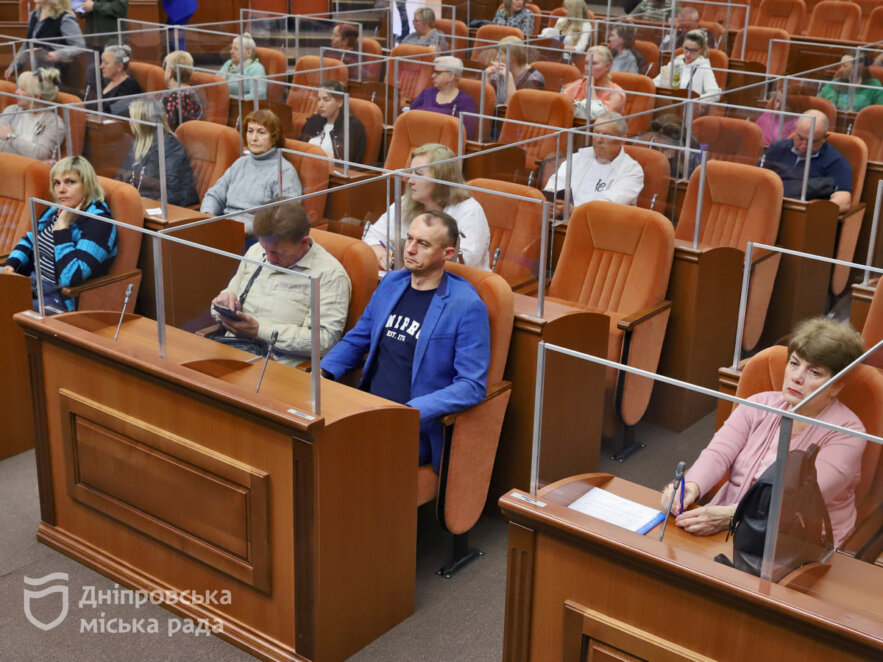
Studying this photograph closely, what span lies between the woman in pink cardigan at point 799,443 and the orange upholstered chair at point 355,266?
123 centimetres

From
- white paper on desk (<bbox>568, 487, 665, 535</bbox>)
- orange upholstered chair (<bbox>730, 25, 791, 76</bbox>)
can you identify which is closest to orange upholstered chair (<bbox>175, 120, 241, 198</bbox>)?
white paper on desk (<bbox>568, 487, 665, 535</bbox>)

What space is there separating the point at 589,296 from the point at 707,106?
1805 mm

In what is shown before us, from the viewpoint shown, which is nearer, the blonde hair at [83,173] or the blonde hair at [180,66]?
the blonde hair at [83,173]

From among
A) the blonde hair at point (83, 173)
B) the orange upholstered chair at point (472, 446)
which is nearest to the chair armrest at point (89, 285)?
the blonde hair at point (83, 173)

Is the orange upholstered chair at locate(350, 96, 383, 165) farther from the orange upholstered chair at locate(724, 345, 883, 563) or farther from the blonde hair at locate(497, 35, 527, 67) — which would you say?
the orange upholstered chair at locate(724, 345, 883, 563)

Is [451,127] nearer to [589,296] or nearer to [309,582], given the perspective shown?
[589,296]

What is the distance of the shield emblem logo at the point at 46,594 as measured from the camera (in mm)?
2771

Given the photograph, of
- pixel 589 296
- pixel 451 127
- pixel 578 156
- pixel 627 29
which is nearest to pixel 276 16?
pixel 627 29

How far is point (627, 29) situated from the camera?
7797mm

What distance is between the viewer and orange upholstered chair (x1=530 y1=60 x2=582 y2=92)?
6.65m

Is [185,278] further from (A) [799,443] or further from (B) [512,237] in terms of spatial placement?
(A) [799,443]

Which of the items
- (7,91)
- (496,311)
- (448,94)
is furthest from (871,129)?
(7,91)

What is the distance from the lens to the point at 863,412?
199 cm

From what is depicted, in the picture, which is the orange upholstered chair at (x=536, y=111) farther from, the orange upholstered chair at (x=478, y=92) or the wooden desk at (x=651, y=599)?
the wooden desk at (x=651, y=599)
